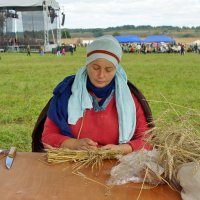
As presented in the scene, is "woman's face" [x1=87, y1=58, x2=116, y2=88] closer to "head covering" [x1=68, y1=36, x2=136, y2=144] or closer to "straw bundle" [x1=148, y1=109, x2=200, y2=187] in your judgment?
"head covering" [x1=68, y1=36, x2=136, y2=144]

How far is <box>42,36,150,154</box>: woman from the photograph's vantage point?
2.49 metres

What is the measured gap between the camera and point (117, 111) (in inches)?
99.4

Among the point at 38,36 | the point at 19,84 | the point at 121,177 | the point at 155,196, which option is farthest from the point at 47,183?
the point at 38,36

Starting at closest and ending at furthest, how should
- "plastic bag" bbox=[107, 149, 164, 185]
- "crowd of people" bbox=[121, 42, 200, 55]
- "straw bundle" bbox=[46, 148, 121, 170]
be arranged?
"plastic bag" bbox=[107, 149, 164, 185], "straw bundle" bbox=[46, 148, 121, 170], "crowd of people" bbox=[121, 42, 200, 55]

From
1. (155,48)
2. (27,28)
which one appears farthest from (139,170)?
(155,48)

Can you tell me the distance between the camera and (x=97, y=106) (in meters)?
2.54

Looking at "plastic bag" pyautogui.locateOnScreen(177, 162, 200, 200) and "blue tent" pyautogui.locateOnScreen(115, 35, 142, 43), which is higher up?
"plastic bag" pyautogui.locateOnScreen(177, 162, 200, 200)

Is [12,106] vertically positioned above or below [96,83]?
below

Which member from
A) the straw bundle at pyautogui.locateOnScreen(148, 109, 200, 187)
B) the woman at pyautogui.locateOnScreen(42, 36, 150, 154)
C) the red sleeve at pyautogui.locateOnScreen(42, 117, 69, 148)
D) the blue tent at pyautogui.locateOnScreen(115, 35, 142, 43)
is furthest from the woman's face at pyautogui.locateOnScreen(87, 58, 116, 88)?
the blue tent at pyautogui.locateOnScreen(115, 35, 142, 43)

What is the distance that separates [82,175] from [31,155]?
0.38 meters

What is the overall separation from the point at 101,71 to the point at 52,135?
0.46 m

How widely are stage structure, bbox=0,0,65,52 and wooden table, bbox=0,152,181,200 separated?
38.0m

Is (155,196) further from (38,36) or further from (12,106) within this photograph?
(38,36)

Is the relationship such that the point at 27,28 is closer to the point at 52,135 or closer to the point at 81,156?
the point at 52,135
